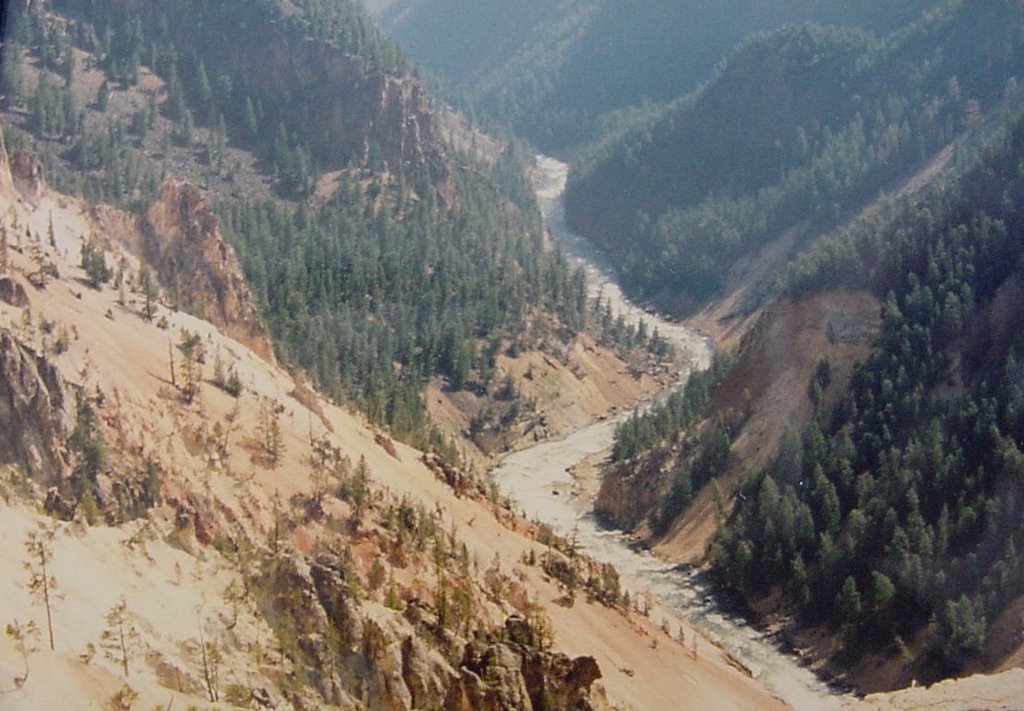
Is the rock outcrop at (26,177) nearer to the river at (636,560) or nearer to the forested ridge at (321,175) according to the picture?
the forested ridge at (321,175)

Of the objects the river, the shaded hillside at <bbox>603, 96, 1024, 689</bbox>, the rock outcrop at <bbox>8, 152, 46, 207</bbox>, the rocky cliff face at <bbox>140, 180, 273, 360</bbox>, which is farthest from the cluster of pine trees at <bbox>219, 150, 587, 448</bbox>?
the rock outcrop at <bbox>8, 152, 46, 207</bbox>

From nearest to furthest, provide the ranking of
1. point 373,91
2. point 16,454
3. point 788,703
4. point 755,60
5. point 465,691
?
point 465,691
point 16,454
point 788,703
point 373,91
point 755,60

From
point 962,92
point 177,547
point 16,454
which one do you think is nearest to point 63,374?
point 16,454

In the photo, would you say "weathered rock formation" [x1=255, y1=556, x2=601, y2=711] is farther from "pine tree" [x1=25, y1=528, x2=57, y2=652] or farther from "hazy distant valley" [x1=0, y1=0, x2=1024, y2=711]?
"pine tree" [x1=25, y1=528, x2=57, y2=652]

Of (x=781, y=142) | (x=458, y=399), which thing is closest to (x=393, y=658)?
(x=458, y=399)

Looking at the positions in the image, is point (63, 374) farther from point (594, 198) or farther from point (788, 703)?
point (594, 198)
